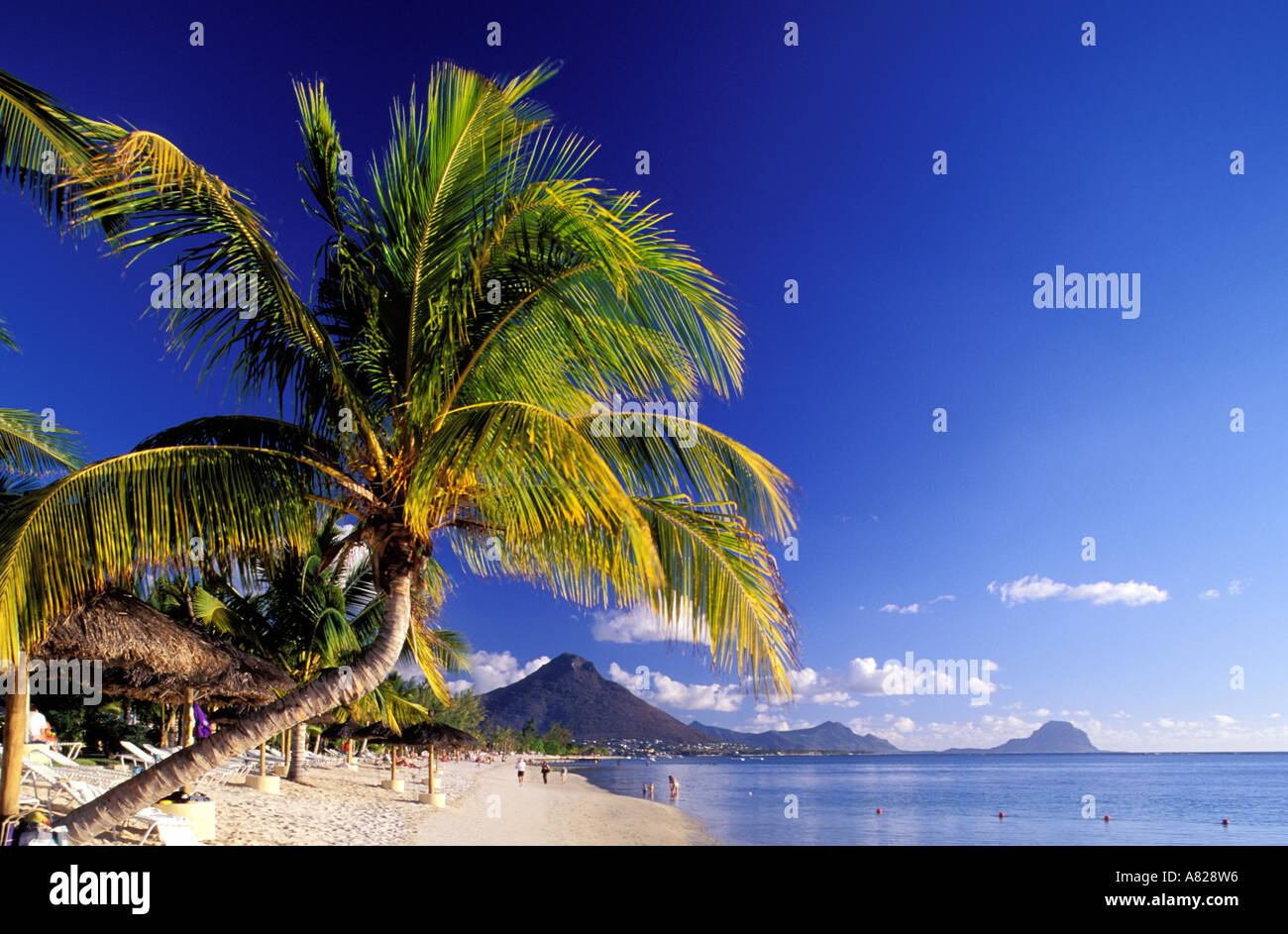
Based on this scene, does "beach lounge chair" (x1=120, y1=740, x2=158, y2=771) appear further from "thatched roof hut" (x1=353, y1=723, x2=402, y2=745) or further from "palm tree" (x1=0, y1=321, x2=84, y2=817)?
"thatched roof hut" (x1=353, y1=723, x2=402, y2=745)

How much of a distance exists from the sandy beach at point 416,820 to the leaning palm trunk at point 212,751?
308 centimetres

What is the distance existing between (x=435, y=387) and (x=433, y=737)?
71.2 ft

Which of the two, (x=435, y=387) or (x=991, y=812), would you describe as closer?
(x=435, y=387)

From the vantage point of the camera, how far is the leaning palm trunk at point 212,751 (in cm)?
475

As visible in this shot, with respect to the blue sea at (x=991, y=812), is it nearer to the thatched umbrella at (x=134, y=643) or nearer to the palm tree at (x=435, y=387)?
the thatched umbrella at (x=134, y=643)

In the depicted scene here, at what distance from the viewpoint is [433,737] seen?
2459cm

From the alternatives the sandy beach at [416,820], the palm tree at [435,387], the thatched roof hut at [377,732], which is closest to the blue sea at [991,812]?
the sandy beach at [416,820]

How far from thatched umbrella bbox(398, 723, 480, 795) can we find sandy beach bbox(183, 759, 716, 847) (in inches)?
64.2

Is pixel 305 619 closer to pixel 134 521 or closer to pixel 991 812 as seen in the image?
pixel 134 521

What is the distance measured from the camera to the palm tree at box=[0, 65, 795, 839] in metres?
4.69

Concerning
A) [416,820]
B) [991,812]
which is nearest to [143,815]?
[416,820]

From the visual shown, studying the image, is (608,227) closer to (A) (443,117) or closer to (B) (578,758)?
(A) (443,117)

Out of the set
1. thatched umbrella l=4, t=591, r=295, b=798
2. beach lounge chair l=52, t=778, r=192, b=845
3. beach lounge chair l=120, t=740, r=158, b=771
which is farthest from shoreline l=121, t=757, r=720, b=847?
thatched umbrella l=4, t=591, r=295, b=798

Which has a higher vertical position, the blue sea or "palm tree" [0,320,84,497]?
"palm tree" [0,320,84,497]
